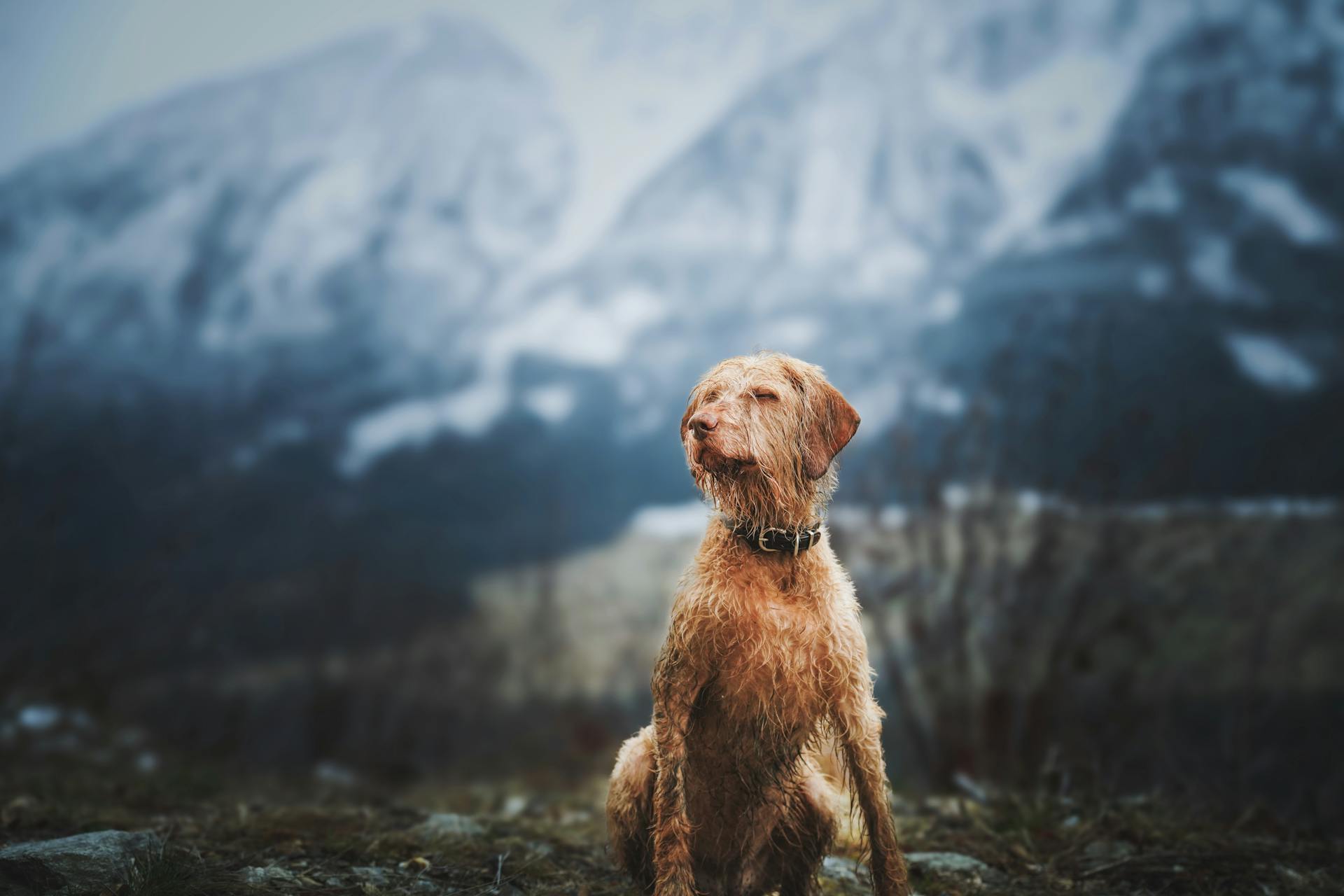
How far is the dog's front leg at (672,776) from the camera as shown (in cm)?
378

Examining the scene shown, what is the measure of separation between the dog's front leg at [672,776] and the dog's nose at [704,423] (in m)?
1.11

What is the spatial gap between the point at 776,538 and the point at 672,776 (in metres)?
1.25

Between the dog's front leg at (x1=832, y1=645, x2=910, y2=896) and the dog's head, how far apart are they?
867 millimetres

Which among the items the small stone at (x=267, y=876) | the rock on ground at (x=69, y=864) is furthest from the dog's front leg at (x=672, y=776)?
the rock on ground at (x=69, y=864)

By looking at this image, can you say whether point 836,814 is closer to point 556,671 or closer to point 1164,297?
point 556,671

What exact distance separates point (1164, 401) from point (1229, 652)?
4.33 meters

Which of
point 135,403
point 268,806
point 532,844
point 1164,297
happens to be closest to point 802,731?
point 532,844

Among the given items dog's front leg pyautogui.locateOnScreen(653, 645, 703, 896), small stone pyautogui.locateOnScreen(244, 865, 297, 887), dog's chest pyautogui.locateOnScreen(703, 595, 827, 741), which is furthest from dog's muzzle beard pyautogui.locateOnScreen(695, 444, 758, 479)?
small stone pyautogui.locateOnScreen(244, 865, 297, 887)

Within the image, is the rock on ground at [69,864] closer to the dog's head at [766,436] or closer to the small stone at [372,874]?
the small stone at [372,874]

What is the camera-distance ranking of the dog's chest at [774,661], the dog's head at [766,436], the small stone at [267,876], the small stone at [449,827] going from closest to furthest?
the dog's head at [766,436] < the dog's chest at [774,661] < the small stone at [267,876] < the small stone at [449,827]

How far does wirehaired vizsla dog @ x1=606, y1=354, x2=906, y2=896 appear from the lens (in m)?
3.84

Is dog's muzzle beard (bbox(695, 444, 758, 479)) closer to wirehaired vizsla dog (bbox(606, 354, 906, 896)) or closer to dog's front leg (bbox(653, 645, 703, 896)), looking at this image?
wirehaired vizsla dog (bbox(606, 354, 906, 896))

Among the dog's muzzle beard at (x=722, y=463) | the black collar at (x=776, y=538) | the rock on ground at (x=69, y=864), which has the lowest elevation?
the rock on ground at (x=69, y=864)

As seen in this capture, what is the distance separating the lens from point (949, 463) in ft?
44.1
